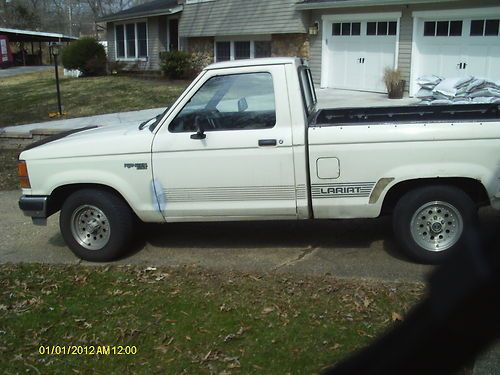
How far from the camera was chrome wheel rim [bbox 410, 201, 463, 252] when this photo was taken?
485 cm

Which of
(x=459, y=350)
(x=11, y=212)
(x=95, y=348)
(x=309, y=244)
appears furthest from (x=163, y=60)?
(x=459, y=350)

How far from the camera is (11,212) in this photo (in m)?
7.23

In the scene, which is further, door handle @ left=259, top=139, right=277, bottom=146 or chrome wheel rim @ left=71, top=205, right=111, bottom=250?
chrome wheel rim @ left=71, top=205, right=111, bottom=250

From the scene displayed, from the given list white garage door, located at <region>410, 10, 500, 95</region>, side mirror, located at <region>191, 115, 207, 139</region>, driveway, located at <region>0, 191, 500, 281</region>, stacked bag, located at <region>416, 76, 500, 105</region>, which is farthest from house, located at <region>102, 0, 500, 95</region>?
side mirror, located at <region>191, 115, 207, 139</region>

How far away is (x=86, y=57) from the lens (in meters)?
28.0

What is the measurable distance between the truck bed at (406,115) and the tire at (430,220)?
0.59 meters

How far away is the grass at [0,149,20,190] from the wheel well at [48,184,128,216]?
323cm

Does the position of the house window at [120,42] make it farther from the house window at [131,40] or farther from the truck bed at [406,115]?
the truck bed at [406,115]

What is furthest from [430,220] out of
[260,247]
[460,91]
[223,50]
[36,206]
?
[223,50]

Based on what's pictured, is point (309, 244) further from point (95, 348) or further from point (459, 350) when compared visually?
point (459, 350)

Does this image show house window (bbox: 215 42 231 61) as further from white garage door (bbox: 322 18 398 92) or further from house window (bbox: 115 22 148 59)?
white garage door (bbox: 322 18 398 92)

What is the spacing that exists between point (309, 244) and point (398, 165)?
1.32 m

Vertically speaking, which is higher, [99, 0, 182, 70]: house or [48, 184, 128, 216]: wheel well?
[99, 0, 182, 70]: house

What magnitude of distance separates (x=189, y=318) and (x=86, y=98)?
50.3 ft
